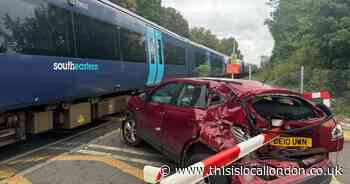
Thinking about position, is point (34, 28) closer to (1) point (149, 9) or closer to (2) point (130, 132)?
(2) point (130, 132)

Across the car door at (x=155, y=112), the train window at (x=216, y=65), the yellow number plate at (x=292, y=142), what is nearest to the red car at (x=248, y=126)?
the yellow number plate at (x=292, y=142)

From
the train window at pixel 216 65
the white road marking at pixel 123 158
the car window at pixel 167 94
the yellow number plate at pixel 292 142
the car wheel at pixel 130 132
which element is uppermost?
the train window at pixel 216 65

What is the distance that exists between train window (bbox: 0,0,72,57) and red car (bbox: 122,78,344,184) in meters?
2.56

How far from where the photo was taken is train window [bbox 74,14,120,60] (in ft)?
23.7

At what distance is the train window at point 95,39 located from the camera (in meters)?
7.22

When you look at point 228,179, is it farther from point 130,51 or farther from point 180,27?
point 180,27

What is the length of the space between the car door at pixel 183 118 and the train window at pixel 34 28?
8.31ft

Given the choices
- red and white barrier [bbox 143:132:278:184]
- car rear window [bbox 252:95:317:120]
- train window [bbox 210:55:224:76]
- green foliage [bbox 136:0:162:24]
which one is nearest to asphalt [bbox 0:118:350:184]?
car rear window [bbox 252:95:317:120]

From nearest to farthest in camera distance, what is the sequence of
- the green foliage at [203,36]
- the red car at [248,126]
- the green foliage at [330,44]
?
Result: 1. the red car at [248,126]
2. the green foliage at [330,44]
3. the green foliage at [203,36]

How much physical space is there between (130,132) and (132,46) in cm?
403

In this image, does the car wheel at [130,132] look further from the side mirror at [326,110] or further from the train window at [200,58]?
the train window at [200,58]

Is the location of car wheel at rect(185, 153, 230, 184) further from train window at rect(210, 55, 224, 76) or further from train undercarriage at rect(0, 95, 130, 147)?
train window at rect(210, 55, 224, 76)

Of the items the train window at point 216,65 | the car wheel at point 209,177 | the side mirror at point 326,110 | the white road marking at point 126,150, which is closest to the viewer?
the car wheel at point 209,177

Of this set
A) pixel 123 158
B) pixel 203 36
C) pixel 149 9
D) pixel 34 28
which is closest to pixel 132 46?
pixel 34 28
